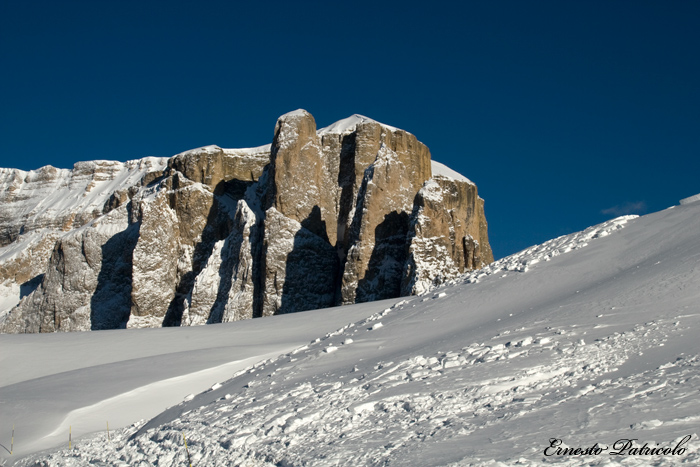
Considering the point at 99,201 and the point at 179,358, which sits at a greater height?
the point at 99,201

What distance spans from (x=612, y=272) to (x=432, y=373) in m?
6.62

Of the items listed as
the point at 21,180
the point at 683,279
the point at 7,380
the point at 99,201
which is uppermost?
the point at 21,180

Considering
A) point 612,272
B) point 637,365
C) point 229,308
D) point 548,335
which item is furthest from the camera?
point 229,308

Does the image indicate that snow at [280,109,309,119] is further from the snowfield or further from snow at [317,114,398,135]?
the snowfield

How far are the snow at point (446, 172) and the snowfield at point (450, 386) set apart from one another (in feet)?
138

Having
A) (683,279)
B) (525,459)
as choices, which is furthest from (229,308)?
(525,459)

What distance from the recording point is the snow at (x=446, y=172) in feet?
189

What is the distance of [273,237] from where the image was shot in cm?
4231

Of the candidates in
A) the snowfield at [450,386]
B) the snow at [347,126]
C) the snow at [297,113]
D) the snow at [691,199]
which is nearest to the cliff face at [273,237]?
the snow at [347,126]

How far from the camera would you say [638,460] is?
4414 mm

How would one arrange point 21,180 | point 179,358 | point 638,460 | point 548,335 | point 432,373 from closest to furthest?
point 638,460 < point 432,373 < point 548,335 < point 179,358 < point 21,180

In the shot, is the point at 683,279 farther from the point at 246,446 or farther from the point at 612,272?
the point at 246,446

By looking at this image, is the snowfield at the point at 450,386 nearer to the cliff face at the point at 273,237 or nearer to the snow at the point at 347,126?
the cliff face at the point at 273,237

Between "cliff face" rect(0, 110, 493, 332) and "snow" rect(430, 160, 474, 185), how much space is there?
1.09 ft
